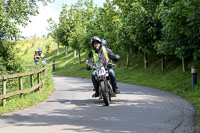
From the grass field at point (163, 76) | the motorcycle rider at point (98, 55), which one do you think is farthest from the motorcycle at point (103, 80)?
the grass field at point (163, 76)

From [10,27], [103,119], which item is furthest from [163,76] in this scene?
[103,119]

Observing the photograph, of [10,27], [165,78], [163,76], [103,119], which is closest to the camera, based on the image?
[103,119]

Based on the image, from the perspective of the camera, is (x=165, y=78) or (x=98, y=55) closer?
(x=98, y=55)

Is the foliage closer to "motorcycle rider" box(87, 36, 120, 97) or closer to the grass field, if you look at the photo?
the grass field

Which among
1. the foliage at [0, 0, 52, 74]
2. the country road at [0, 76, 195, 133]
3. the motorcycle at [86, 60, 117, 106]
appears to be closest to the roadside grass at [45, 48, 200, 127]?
the country road at [0, 76, 195, 133]

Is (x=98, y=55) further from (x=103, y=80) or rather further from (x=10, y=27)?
(x=10, y=27)

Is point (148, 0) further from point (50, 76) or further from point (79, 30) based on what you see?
point (79, 30)

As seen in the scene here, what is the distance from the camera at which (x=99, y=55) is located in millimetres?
9695

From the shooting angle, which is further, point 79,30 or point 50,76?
point 79,30

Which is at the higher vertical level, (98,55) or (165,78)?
(98,55)

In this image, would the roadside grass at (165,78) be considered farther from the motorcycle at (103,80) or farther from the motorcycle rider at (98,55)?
the motorcycle rider at (98,55)

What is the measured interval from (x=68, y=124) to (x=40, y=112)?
200 cm

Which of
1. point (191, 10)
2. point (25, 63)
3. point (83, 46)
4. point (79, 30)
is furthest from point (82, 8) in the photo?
point (191, 10)

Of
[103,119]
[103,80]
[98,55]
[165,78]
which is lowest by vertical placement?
[103,119]
